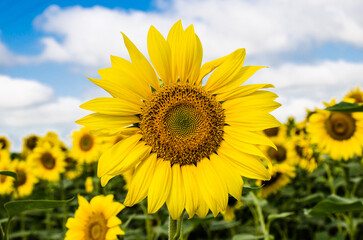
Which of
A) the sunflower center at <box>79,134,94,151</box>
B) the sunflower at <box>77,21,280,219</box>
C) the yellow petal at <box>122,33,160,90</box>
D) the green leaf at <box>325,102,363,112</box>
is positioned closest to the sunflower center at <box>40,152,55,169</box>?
the sunflower center at <box>79,134,94,151</box>

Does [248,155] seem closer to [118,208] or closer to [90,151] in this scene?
[118,208]

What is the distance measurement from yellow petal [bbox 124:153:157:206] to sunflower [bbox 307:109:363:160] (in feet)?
10.8

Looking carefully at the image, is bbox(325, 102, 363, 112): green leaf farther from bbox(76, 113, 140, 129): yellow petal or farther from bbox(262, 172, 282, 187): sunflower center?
bbox(262, 172, 282, 187): sunflower center

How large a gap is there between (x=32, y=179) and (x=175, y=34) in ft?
15.1

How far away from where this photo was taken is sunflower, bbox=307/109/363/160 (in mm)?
4477

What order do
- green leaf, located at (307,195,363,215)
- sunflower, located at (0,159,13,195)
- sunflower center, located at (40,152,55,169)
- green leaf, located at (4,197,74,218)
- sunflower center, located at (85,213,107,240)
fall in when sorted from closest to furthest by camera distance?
green leaf, located at (4,197,74,218) < green leaf, located at (307,195,363,215) < sunflower center, located at (85,213,107,240) < sunflower, located at (0,159,13,195) < sunflower center, located at (40,152,55,169)

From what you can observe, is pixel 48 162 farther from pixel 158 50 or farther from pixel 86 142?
pixel 158 50

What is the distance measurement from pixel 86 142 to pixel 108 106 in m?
3.99

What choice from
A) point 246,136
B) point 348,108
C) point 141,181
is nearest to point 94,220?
point 141,181

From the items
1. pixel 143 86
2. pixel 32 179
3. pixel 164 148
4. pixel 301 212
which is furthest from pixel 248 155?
pixel 32 179

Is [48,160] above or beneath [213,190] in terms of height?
above

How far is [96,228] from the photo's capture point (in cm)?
280

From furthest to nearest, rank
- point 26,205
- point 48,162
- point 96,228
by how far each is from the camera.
Answer: point 48,162
point 96,228
point 26,205

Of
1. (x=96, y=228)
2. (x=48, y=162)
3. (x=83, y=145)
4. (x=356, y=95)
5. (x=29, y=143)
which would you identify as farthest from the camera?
(x=29, y=143)
